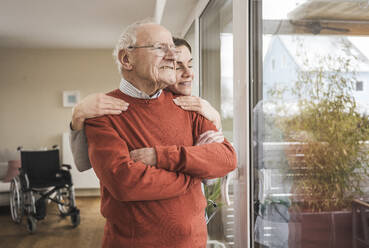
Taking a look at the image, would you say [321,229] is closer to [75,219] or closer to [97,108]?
[97,108]

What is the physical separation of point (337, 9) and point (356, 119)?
288mm

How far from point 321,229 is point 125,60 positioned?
0.82 metres

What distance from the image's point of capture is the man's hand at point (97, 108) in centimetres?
107

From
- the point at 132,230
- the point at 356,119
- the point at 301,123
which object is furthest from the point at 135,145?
the point at 356,119

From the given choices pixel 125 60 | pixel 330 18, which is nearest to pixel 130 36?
pixel 125 60

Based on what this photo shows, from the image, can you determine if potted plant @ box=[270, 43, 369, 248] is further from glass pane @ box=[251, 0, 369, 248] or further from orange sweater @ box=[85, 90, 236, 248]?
orange sweater @ box=[85, 90, 236, 248]

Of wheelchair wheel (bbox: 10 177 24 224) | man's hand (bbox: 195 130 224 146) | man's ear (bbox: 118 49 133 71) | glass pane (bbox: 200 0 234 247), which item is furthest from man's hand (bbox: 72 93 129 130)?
wheelchair wheel (bbox: 10 177 24 224)

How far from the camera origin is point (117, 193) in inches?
38.8

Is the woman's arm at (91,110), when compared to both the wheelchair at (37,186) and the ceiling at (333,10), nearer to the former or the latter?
the ceiling at (333,10)

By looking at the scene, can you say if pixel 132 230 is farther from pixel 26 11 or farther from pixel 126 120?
pixel 26 11

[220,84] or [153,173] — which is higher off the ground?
[220,84]

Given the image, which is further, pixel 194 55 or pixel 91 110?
pixel 194 55

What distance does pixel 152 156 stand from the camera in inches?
40.2

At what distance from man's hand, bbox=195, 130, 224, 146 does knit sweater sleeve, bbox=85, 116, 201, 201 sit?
0.15 meters
